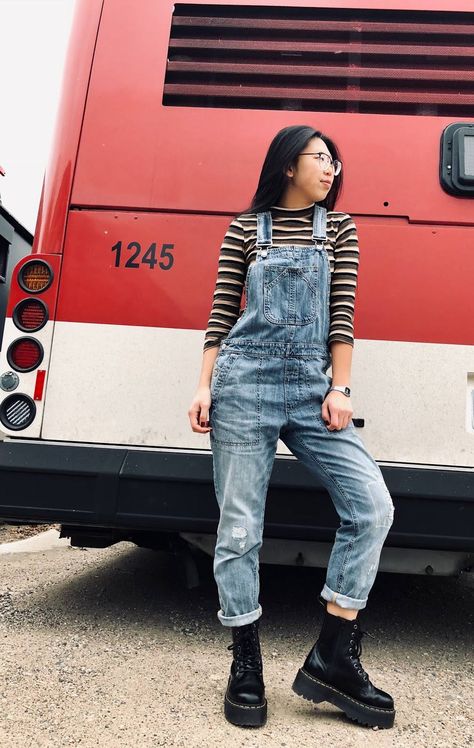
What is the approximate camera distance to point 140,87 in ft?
8.98

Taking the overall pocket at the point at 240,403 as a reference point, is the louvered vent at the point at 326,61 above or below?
above

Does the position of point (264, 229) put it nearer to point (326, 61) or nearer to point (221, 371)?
point (221, 371)

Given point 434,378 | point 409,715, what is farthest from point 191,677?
point 434,378

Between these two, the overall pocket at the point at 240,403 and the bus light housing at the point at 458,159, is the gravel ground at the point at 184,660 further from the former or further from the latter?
the bus light housing at the point at 458,159

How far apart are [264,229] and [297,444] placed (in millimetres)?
672

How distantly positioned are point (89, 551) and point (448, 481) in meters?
2.91

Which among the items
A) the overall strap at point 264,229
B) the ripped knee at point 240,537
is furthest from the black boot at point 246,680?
the overall strap at point 264,229

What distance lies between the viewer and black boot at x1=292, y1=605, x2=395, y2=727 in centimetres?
190

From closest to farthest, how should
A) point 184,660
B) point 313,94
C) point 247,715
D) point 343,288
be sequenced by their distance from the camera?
point 247,715 < point 343,288 < point 184,660 < point 313,94

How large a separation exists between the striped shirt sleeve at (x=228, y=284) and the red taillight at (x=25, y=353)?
0.88 meters

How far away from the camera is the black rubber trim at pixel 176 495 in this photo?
7.73 ft

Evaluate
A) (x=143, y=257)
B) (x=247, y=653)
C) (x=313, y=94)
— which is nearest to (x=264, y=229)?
(x=143, y=257)

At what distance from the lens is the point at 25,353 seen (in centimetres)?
259

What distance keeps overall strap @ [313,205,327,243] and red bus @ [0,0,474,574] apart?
599 mm
